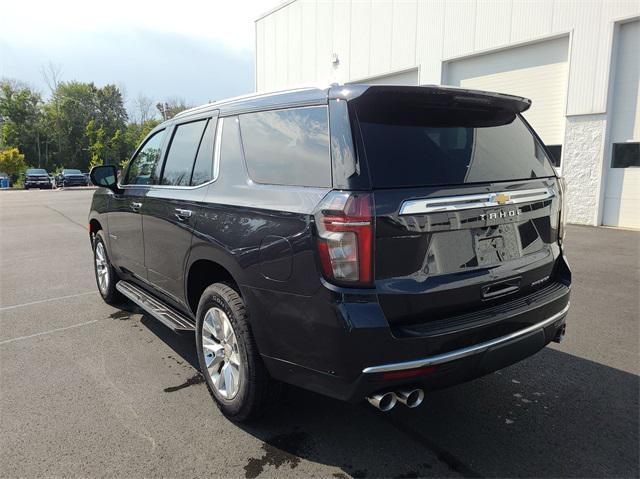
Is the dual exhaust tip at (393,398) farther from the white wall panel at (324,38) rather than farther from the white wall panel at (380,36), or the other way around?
the white wall panel at (324,38)

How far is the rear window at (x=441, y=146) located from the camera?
2.37 metres

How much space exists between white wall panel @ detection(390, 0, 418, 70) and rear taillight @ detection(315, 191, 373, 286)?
1419 centimetres

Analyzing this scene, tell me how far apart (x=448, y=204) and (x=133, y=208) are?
10.0 ft

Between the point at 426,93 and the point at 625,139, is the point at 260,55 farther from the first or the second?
the point at 426,93

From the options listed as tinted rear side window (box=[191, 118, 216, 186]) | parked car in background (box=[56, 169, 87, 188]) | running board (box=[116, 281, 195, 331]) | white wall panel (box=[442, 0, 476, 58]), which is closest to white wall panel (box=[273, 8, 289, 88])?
white wall panel (box=[442, 0, 476, 58])

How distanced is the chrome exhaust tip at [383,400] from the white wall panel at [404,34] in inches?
568

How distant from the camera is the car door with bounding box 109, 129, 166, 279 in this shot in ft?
13.9

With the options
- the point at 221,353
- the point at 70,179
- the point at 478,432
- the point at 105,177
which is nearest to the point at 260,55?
the point at 105,177

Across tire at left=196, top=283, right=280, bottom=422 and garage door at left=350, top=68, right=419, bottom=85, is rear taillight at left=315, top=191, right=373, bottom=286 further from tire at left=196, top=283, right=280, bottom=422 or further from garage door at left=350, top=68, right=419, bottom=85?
garage door at left=350, top=68, right=419, bottom=85

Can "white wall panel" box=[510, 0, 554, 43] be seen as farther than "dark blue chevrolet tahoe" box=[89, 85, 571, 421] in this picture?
Yes

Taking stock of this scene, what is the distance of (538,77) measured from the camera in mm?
12266

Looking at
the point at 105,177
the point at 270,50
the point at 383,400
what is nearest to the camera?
the point at 383,400

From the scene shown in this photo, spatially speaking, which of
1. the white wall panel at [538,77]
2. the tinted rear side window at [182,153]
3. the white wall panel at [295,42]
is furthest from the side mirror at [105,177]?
the white wall panel at [295,42]

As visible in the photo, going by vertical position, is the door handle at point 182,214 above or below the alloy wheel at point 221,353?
above
